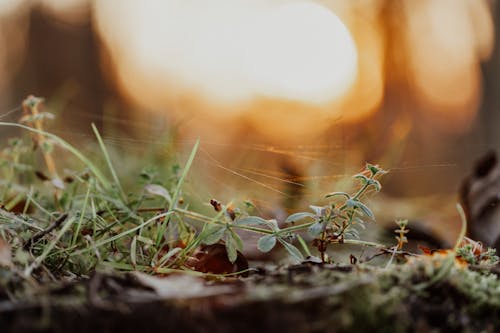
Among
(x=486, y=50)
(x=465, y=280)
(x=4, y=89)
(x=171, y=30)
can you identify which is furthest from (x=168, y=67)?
(x=465, y=280)

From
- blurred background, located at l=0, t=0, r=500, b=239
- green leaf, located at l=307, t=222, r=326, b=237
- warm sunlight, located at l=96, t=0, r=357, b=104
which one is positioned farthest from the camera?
warm sunlight, located at l=96, t=0, r=357, b=104

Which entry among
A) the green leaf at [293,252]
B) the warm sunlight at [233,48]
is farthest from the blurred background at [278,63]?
the green leaf at [293,252]

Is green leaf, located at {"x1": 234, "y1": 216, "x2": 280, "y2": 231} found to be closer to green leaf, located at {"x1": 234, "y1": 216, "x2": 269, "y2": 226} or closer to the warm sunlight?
green leaf, located at {"x1": 234, "y1": 216, "x2": 269, "y2": 226}

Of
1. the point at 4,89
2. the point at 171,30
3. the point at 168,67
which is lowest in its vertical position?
the point at 4,89

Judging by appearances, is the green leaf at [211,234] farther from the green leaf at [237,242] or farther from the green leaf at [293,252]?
the green leaf at [293,252]

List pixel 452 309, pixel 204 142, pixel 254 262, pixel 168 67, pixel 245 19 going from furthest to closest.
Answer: pixel 245 19 → pixel 168 67 → pixel 254 262 → pixel 204 142 → pixel 452 309

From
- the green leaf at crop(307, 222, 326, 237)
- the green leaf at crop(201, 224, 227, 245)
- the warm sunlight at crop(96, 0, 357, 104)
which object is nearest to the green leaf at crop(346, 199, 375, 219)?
the green leaf at crop(307, 222, 326, 237)

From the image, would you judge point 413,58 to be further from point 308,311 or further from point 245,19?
point 308,311
